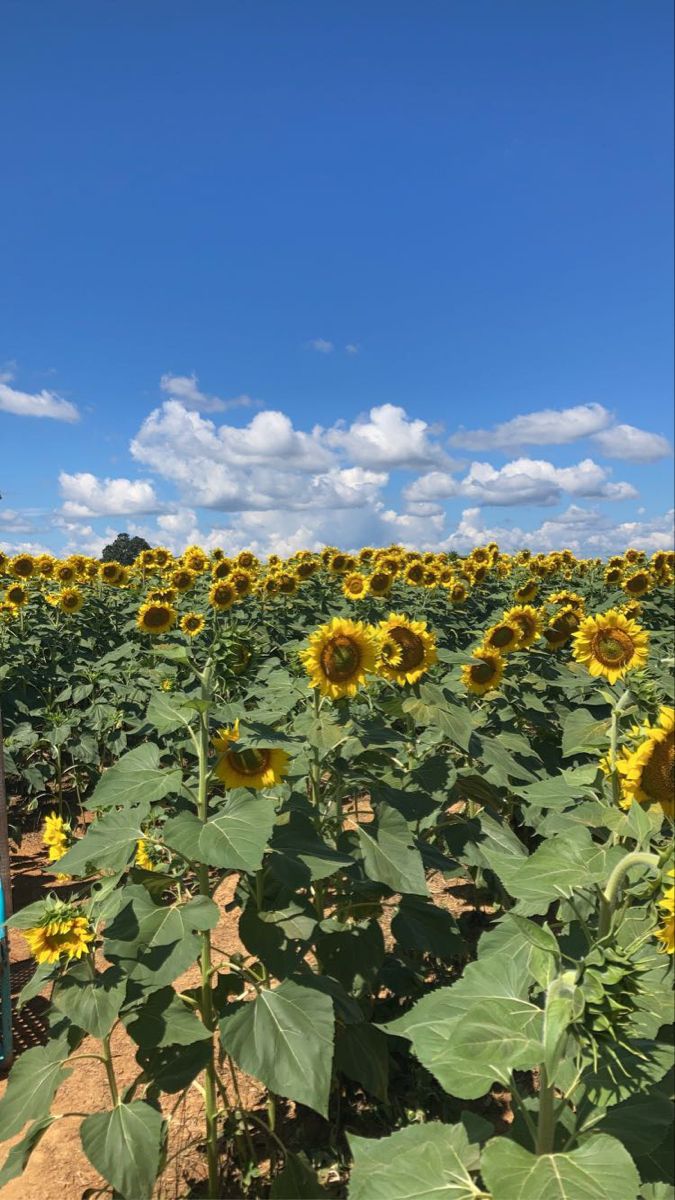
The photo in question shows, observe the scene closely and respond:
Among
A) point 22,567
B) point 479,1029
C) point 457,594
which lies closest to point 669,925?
point 479,1029

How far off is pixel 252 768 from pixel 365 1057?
1005 mm

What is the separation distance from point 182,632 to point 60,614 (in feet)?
8.87

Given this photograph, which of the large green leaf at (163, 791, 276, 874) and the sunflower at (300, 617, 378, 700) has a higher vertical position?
the sunflower at (300, 617, 378, 700)

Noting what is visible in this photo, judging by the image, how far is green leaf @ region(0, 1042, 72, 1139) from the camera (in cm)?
219

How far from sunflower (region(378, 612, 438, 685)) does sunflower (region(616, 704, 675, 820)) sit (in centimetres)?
171

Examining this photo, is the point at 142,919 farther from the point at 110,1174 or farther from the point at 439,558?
the point at 439,558

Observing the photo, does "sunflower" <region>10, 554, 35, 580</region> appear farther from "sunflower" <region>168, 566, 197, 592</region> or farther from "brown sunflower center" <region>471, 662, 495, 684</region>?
"brown sunflower center" <region>471, 662, 495, 684</region>

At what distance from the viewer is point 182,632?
8461 mm

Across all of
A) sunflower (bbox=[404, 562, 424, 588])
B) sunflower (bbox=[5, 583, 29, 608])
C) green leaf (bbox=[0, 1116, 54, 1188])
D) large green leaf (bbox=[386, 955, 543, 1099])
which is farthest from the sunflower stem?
sunflower (bbox=[5, 583, 29, 608])

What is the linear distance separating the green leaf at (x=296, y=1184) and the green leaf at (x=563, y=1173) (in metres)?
1.32

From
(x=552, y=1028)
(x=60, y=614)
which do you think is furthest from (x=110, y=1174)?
(x=60, y=614)

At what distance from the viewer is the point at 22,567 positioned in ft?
34.7

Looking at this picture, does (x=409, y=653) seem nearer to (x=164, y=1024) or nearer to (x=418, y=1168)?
(x=164, y=1024)

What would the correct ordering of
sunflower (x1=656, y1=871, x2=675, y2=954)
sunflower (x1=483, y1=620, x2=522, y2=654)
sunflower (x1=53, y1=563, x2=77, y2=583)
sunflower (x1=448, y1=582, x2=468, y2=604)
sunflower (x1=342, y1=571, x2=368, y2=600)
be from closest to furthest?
1. sunflower (x1=656, y1=871, x2=675, y2=954)
2. sunflower (x1=483, y1=620, x2=522, y2=654)
3. sunflower (x1=448, y1=582, x2=468, y2=604)
4. sunflower (x1=342, y1=571, x2=368, y2=600)
5. sunflower (x1=53, y1=563, x2=77, y2=583)
